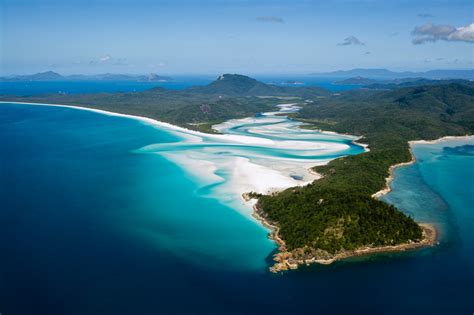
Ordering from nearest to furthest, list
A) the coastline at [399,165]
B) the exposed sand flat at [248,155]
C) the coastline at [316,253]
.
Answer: the coastline at [316,253] → the coastline at [399,165] → the exposed sand flat at [248,155]

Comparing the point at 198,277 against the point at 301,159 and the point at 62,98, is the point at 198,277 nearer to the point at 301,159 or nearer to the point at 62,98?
the point at 301,159

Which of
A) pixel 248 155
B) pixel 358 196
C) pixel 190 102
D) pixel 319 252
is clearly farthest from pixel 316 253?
pixel 190 102

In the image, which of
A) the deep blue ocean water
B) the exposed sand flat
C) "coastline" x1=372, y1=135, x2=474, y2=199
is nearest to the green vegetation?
"coastline" x1=372, y1=135, x2=474, y2=199

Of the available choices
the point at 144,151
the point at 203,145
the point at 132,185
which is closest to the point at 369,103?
the point at 203,145

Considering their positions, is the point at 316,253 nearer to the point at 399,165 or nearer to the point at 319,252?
the point at 319,252

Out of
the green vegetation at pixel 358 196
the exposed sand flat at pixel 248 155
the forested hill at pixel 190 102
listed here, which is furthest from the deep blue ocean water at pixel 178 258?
the forested hill at pixel 190 102

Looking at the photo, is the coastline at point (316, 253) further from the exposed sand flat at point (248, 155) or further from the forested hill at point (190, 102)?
the forested hill at point (190, 102)

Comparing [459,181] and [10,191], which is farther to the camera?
[459,181]
